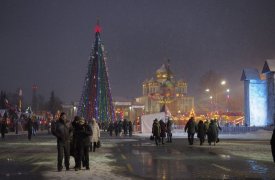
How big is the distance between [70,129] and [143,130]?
3747 cm

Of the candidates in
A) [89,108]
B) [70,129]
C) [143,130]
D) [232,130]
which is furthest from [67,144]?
[89,108]

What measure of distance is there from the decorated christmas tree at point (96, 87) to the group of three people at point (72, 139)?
139 feet

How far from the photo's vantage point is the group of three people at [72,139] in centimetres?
1385

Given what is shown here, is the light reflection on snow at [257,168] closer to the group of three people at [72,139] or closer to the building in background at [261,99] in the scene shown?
the group of three people at [72,139]

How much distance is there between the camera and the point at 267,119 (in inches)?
2484

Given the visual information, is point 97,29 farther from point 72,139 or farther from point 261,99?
point 72,139

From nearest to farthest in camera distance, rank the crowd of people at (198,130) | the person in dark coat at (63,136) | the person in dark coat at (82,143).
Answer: the person in dark coat at (63,136)
the person in dark coat at (82,143)
the crowd of people at (198,130)

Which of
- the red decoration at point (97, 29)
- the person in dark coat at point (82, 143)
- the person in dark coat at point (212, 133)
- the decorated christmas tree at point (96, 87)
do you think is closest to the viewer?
the person in dark coat at point (82, 143)

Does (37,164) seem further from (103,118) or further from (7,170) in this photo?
(103,118)

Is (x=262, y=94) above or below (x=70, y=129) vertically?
above

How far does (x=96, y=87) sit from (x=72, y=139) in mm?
42853

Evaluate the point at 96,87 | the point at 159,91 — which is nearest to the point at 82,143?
the point at 96,87

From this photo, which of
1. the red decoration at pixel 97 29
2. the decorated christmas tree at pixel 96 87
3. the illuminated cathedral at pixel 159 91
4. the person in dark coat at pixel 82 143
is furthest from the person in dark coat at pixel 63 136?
the illuminated cathedral at pixel 159 91

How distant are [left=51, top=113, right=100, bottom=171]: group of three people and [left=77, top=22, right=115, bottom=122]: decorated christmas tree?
42234mm
